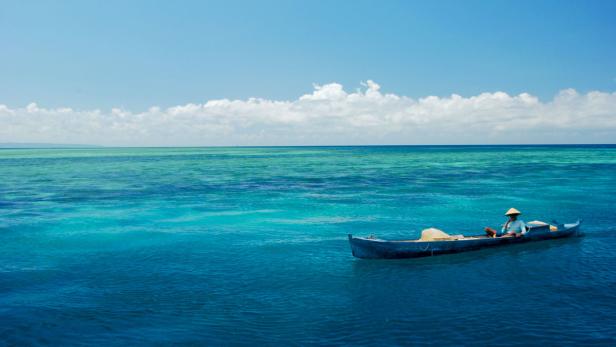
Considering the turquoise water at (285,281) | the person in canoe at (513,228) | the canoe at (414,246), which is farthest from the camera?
the person in canoe at (513,228)

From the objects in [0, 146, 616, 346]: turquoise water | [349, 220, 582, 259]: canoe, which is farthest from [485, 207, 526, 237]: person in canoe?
[0, 146, 616, 346]: turquoise water

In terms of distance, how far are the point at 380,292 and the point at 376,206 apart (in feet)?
64.0

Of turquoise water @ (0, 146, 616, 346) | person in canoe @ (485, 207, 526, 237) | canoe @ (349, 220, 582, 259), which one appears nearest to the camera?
turquoise water @ (0, 146, 616, 346)

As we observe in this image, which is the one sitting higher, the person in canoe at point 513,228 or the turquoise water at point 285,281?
the person in canoe at point 513,228

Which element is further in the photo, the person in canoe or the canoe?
the person in canoe

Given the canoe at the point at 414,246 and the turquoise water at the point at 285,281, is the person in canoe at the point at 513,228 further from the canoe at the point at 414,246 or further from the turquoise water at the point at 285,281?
the turquoise water at the point at 285,281

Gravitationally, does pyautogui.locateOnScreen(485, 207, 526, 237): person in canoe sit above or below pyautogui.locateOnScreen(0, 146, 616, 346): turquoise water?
above

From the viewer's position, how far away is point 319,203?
36.5m

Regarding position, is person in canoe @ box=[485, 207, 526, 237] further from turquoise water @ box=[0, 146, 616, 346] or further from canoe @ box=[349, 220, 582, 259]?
turquoise water @ box=[0, 146, 616, 346]

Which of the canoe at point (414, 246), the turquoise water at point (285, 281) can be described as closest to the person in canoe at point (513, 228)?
the canoe at point (414, 246)

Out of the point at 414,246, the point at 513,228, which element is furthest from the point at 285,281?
the point at 513,228

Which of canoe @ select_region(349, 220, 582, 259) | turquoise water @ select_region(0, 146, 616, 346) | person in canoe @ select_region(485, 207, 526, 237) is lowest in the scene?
turquoise water @ select_region(0, 146, 616, 346)

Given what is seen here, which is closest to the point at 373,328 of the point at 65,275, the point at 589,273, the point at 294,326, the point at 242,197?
the point at 294,326

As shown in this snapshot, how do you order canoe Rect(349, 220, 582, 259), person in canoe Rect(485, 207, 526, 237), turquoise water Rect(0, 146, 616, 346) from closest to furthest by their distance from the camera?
turquoise water Rect(0, 146, 616, 346), canoe Rect(349, 220, 582, 259), person in canoe Rect(485, 207, 526, 237)
